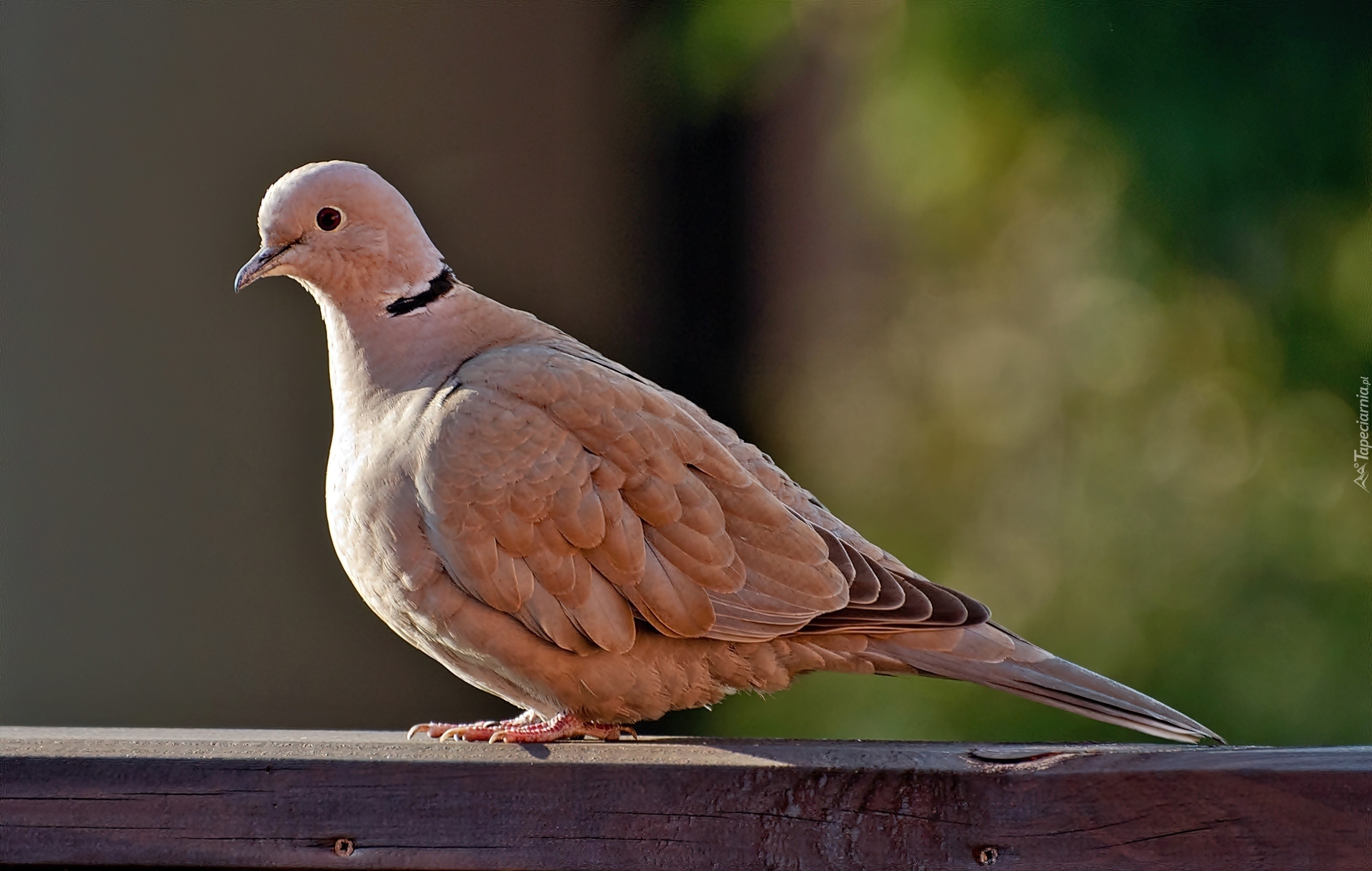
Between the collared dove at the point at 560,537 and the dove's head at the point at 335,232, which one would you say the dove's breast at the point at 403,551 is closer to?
the collared dove at the point at 560,537

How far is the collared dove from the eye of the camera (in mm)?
1943

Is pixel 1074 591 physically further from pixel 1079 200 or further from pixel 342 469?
pixel 342 469

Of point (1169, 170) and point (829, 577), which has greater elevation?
point (1169, 170)

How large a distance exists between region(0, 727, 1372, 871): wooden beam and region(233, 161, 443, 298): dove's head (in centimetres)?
86

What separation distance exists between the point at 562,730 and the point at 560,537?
0.97 ft

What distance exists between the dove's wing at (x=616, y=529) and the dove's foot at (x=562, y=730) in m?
0.14

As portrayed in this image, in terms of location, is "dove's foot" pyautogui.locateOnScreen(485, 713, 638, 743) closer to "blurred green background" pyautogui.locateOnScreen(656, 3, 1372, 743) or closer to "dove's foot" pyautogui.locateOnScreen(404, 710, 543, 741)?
"dove's foot" pyautogui.locateOnScreen(404, 710, 543, 741)

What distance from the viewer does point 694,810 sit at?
157cm

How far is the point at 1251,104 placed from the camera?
3395 mm

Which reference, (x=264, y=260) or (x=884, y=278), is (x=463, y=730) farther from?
(x=884, y=278)

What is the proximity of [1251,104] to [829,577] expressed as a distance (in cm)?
208

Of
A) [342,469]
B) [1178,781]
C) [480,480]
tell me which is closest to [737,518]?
[480,480]

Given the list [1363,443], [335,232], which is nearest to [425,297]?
[335,232]

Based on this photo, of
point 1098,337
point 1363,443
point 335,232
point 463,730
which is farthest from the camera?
point 1098,337
